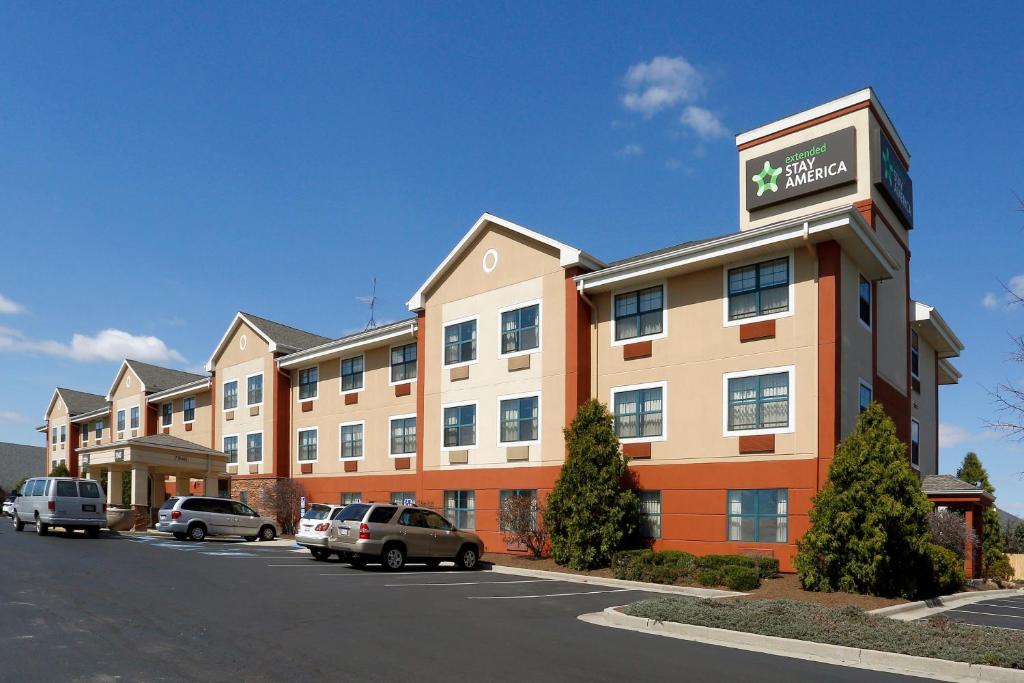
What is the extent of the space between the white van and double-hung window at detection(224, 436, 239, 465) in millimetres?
12197

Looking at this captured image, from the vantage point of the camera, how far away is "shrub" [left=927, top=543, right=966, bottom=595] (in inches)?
814

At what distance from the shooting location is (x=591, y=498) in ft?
78.7

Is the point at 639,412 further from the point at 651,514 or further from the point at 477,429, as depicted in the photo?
the point at 477,429

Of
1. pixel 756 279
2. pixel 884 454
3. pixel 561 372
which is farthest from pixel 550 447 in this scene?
pixel 884 454

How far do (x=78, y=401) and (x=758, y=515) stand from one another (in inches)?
2399

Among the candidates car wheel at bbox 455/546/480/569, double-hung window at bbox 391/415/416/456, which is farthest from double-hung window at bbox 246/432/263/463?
car wheel at bbox 455/546/480/569

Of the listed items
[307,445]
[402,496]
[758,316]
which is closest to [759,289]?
[758,316]

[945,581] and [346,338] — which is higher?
[346,338]

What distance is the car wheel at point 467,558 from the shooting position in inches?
927

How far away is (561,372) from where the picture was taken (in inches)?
1065

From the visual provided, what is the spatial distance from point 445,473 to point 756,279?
512 inches

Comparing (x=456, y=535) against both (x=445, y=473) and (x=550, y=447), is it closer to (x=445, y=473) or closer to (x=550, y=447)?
(x=550, y=447)

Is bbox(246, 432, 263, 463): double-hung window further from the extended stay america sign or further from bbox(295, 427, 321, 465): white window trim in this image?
the extended stay america sign

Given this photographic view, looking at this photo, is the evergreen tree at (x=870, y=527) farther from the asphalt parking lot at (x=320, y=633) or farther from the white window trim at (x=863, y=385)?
the asphalt parking lot at (x=320, y=633)
